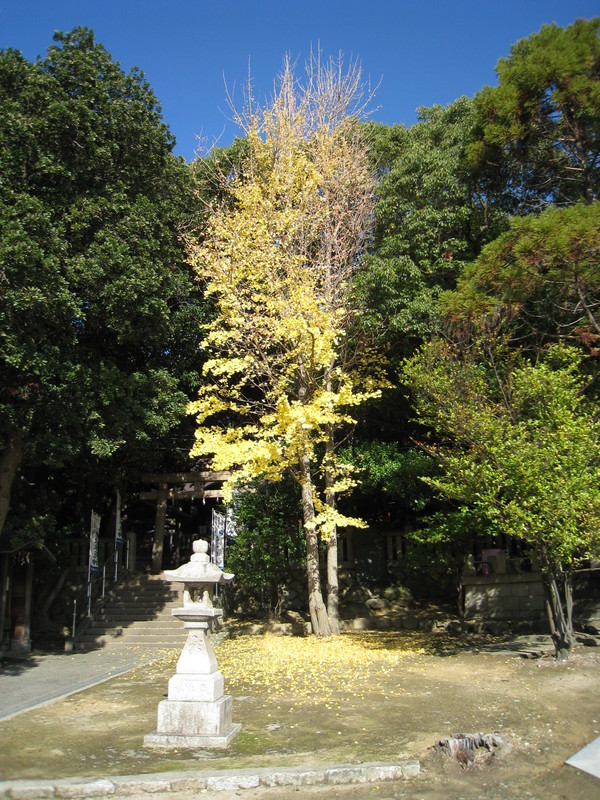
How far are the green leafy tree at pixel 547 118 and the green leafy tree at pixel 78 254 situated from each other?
289 inches

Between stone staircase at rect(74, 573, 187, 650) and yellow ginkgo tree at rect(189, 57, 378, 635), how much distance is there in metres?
3.84

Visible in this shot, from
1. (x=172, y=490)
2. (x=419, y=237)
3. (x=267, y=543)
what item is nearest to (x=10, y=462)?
(x=267, y=543)

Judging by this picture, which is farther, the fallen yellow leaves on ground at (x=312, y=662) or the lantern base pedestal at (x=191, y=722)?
the fallen yellow leaves on ground at (x=312, y=662)

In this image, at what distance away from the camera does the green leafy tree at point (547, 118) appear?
11930mm

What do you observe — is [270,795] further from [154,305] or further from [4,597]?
[4,597]

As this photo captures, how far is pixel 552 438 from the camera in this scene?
927cm

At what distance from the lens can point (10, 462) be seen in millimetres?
12625

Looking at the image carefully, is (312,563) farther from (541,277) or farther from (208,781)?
(208,781)

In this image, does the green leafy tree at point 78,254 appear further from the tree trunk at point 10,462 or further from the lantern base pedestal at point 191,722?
the lantern base pedestal at point 191,722

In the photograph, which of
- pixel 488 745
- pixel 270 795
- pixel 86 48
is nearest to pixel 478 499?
pixel 488 745

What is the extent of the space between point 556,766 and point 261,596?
462 inches

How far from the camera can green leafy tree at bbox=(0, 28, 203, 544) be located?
35.4ft

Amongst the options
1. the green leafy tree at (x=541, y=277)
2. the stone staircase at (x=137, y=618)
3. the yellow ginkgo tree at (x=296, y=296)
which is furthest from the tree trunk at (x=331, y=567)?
the green leafy tree at (x=541, y=277)

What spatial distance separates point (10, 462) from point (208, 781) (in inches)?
363
